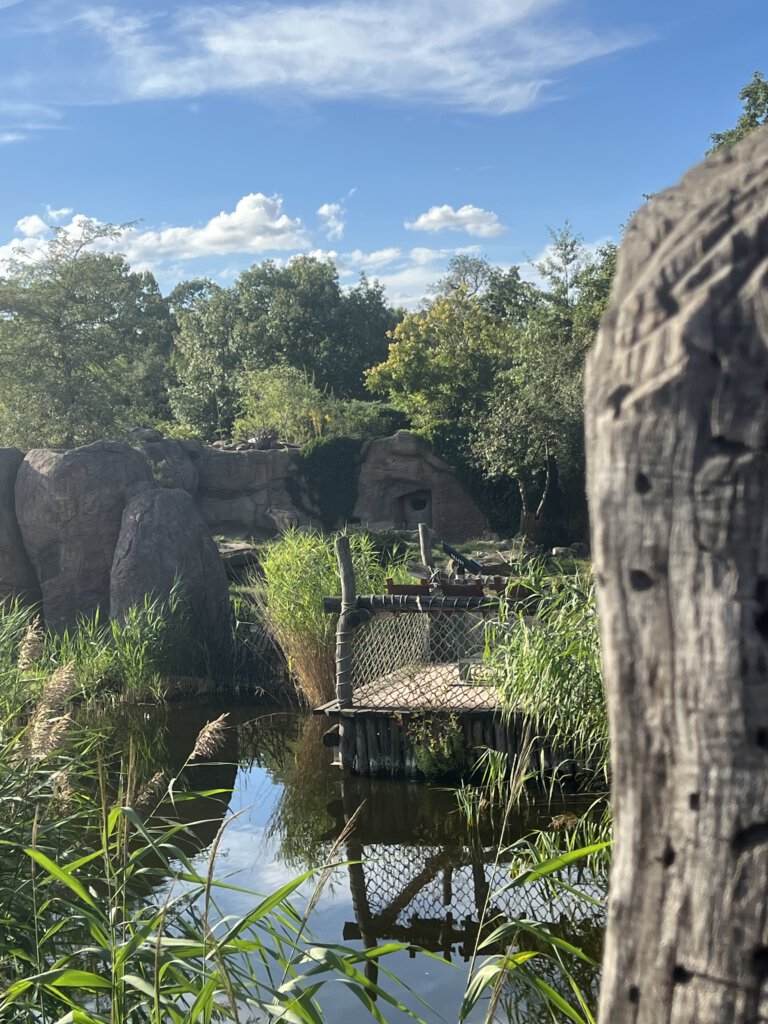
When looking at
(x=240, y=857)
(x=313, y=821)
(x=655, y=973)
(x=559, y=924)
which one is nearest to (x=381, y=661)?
(x=313, y=821)

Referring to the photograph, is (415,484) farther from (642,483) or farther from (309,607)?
(642,483)

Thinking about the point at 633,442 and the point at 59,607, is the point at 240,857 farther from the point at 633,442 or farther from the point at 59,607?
the point at 59,607

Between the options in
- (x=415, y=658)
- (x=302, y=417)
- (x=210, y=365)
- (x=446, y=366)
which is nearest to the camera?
(x=415, y=658)

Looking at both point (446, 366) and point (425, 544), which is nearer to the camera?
point (425, 544)

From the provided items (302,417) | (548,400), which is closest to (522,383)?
(548,400)

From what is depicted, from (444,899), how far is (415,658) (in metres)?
3.38

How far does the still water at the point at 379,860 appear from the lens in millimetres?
5066

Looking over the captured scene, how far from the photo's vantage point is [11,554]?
13.6 metres

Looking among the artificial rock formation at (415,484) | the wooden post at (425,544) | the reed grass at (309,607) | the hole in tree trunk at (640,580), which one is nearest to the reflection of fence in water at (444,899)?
the reed grass at (309,607)

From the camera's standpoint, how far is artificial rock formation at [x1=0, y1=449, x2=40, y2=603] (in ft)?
44.7

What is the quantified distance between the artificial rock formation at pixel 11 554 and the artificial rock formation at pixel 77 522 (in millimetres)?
337

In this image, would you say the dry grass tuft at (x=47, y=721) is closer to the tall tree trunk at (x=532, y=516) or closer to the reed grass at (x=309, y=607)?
the reed grass at (x=309, y=607)

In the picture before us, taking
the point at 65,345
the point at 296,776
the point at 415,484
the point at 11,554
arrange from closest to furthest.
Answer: the point at 296,776 → the point at 11,554 → the point at 65,345 → the point at 415,484

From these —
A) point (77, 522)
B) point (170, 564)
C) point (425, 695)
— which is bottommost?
point (425, 695)
